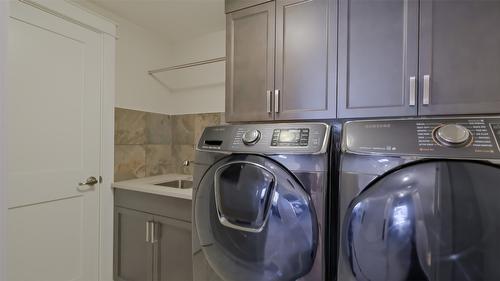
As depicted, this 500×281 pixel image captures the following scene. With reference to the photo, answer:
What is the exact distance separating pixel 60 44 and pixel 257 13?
133 cm

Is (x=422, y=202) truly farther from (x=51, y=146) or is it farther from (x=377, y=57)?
(x=51, y=146)

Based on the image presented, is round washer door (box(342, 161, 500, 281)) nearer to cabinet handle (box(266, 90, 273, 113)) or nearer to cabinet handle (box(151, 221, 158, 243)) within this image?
cabinet handle (box(266, 90, 273, 113))

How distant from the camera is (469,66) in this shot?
0.99m

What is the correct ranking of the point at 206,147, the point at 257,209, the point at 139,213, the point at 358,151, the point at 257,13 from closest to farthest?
the point at 358,151 < the point at 257,209 < the point at 206,147 < the point at 257,13 < the point at 139,213

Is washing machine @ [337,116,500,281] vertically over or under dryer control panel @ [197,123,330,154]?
under

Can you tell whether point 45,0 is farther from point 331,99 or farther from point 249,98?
point 331,99

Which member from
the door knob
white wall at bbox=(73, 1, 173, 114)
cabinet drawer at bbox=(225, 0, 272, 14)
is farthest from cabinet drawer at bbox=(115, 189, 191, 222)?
cabinet drawer at bbox=(225, 0, 272, 14)

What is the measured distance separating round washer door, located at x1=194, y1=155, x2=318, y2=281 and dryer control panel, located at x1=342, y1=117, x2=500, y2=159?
0.28 metres

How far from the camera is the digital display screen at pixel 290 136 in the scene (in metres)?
0.95

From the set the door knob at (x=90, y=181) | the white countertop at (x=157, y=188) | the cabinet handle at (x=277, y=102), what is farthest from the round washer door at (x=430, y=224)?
the door knob at (x=90, y=181)

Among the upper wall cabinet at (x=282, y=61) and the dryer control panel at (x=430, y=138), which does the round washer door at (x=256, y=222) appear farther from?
the upper wall cabinet at (x=282, y=61)

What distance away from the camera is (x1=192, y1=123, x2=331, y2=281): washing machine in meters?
0.87

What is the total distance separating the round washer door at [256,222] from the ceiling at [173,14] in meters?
1.41

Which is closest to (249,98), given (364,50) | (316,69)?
(316,69)
